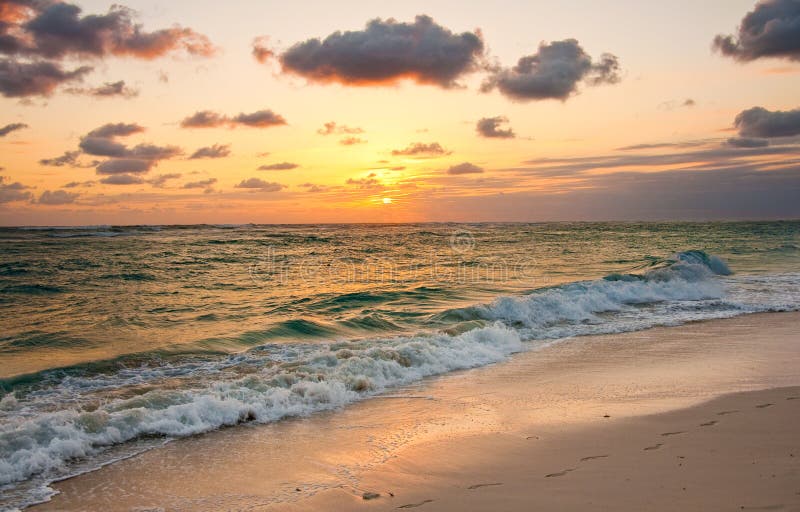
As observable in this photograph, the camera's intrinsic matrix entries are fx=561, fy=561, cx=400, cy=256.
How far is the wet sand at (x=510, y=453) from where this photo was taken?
4820 millimetres

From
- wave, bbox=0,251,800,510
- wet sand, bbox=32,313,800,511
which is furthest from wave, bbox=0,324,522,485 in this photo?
wet sand, bbox=32,313,800,511

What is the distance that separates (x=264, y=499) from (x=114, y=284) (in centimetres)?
1701

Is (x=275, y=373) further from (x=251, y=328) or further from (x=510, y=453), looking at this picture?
(x=510, y=453)

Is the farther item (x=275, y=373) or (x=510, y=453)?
(x=275, y=373)

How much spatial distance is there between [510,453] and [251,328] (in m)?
8.71

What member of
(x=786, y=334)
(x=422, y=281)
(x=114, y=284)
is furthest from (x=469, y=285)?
(x=114, y=284)

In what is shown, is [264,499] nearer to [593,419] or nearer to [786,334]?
[593,419]

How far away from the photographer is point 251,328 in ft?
43.5

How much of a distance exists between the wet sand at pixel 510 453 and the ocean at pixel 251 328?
24.8 inches

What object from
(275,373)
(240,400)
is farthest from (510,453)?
(275,373)

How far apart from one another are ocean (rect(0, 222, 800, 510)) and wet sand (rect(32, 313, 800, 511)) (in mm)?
629

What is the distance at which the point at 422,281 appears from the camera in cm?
2264

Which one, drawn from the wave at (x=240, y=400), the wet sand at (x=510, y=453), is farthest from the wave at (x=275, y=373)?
the wet sand at (x=510, y=453)

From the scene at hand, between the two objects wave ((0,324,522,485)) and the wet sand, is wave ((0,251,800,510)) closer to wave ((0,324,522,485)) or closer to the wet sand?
wave ((0,324,522,485))
